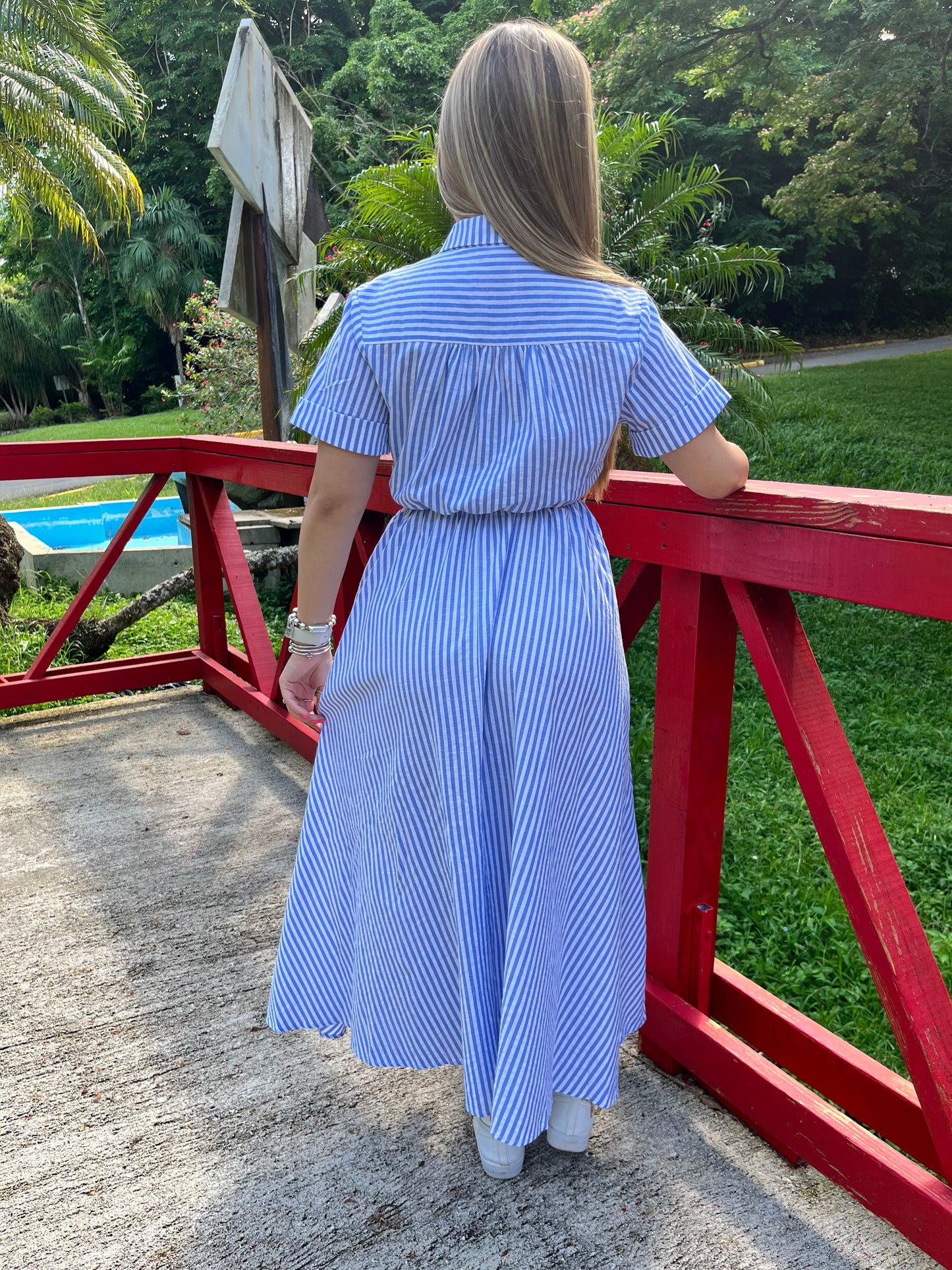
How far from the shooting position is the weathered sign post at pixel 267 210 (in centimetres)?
589

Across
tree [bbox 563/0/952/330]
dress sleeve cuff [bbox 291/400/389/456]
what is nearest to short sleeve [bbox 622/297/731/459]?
dress sleeve cuff [bbox 291/400/389/456]

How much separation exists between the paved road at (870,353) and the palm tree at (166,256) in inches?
639

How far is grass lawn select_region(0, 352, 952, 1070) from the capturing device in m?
2.82

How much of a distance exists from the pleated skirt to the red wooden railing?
18 cm

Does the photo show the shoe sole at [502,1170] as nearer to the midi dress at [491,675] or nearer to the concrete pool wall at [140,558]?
the midi dress at [491,675]

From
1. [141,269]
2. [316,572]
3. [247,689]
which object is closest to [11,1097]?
[316,572]

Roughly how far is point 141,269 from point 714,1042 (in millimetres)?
28255

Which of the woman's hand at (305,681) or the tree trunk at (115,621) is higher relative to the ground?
the woman's hand at (305,681)

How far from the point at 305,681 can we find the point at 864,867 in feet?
2.91

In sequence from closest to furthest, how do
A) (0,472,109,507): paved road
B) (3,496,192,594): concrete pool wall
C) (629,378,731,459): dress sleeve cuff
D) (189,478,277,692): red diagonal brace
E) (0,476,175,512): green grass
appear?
1. (629,378,731,459): dress sleeve cuff
2. (189,478,277,692): red diagonal brace
3. (3,496,192,594): concrete pool wall
4. (0,476,175,512): green grass
5. (0,472,109,507): paved road

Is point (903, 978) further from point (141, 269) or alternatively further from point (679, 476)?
point (141, 269)

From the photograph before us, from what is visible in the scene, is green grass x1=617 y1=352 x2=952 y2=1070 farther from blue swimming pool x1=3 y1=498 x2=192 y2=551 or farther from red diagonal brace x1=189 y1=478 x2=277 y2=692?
blue swimming pool x1=3 y1=498 x2=192 y2=551

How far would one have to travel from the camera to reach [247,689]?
3.69 meters

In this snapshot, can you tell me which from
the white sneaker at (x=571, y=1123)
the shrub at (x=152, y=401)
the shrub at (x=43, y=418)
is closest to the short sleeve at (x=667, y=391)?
the white sneaker at (x=571, y=1123)
